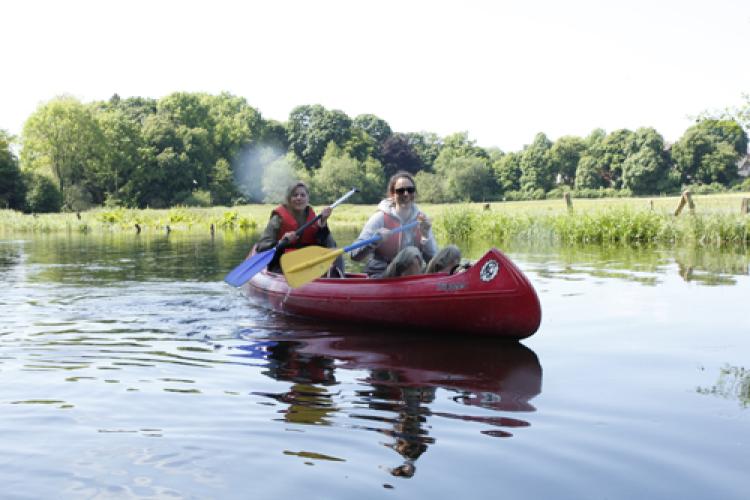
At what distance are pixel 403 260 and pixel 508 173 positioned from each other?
6364cm

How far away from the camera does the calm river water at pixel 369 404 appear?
9.62 feet

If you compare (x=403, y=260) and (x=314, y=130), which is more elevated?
(x=314, y=130)

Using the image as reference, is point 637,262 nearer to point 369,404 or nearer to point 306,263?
point 306,263

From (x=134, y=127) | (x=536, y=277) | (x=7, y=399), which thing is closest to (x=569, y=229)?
(x=536, y=277)

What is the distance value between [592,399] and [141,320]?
4.68m

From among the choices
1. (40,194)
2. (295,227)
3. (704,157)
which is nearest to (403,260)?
(295,227)

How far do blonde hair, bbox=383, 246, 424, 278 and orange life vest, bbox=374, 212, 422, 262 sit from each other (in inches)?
10.5

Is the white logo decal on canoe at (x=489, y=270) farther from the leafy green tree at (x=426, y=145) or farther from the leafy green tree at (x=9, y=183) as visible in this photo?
the leafy green tree at (x=426, y=145)

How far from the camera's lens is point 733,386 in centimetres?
441

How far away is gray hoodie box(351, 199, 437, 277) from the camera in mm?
6730

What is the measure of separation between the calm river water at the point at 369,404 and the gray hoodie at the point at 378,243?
64cm

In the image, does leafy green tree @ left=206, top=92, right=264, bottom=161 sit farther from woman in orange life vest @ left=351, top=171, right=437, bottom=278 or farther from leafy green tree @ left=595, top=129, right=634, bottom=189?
woman in orange life vest @ left=351, top=171, right=437, bottom=278

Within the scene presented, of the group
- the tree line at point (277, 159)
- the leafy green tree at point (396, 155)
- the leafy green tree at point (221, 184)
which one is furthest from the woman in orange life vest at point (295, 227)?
the leafy green tree at point (396, 155)

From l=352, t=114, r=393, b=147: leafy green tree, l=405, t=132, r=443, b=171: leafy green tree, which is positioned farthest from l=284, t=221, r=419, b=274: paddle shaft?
l=352, t=114, r=393, b=147: leafy green tree
